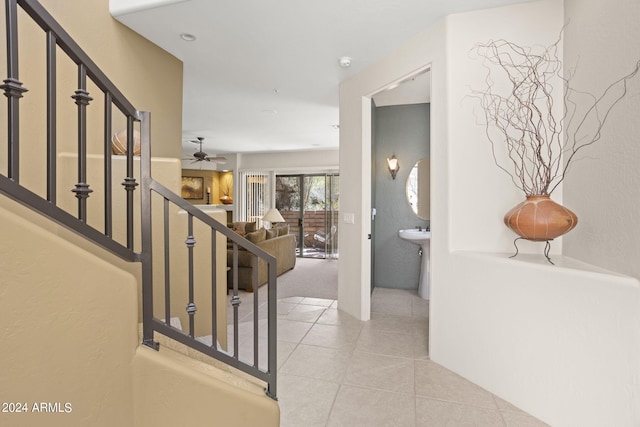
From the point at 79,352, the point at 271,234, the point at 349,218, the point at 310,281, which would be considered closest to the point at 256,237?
the point at 271,234

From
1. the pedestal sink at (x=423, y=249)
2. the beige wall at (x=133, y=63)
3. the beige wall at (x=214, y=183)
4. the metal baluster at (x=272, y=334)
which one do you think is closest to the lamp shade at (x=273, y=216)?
the beige wall at (x=214, y=183)

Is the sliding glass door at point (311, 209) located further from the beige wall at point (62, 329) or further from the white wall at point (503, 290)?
the beige wall at point (62, 329)

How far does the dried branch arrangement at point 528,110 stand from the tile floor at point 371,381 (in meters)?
→ 1.45

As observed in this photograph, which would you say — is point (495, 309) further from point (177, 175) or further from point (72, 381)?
point (177, 175)

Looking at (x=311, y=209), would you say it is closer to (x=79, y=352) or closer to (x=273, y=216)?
(x=273, y=216)

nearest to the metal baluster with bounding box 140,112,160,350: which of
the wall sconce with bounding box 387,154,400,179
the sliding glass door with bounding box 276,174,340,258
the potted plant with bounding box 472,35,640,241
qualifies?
the potted plant with bounding box 472,35,640,241

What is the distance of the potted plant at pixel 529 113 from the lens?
7.00ft

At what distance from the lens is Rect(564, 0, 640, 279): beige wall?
1.55m

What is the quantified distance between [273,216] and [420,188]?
400 cm

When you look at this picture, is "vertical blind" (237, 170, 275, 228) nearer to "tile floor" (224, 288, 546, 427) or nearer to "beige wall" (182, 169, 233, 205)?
"beige wall" (182, 169, 233, 205)

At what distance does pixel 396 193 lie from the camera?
4.54 meters

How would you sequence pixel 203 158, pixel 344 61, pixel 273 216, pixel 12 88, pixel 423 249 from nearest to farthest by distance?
pixel 12 88 < pixel 344 61 < pixel 423 249 < pixel 203 158 < pixel 273 216

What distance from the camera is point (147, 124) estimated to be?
1.30 m

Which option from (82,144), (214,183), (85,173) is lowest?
(85,173)
